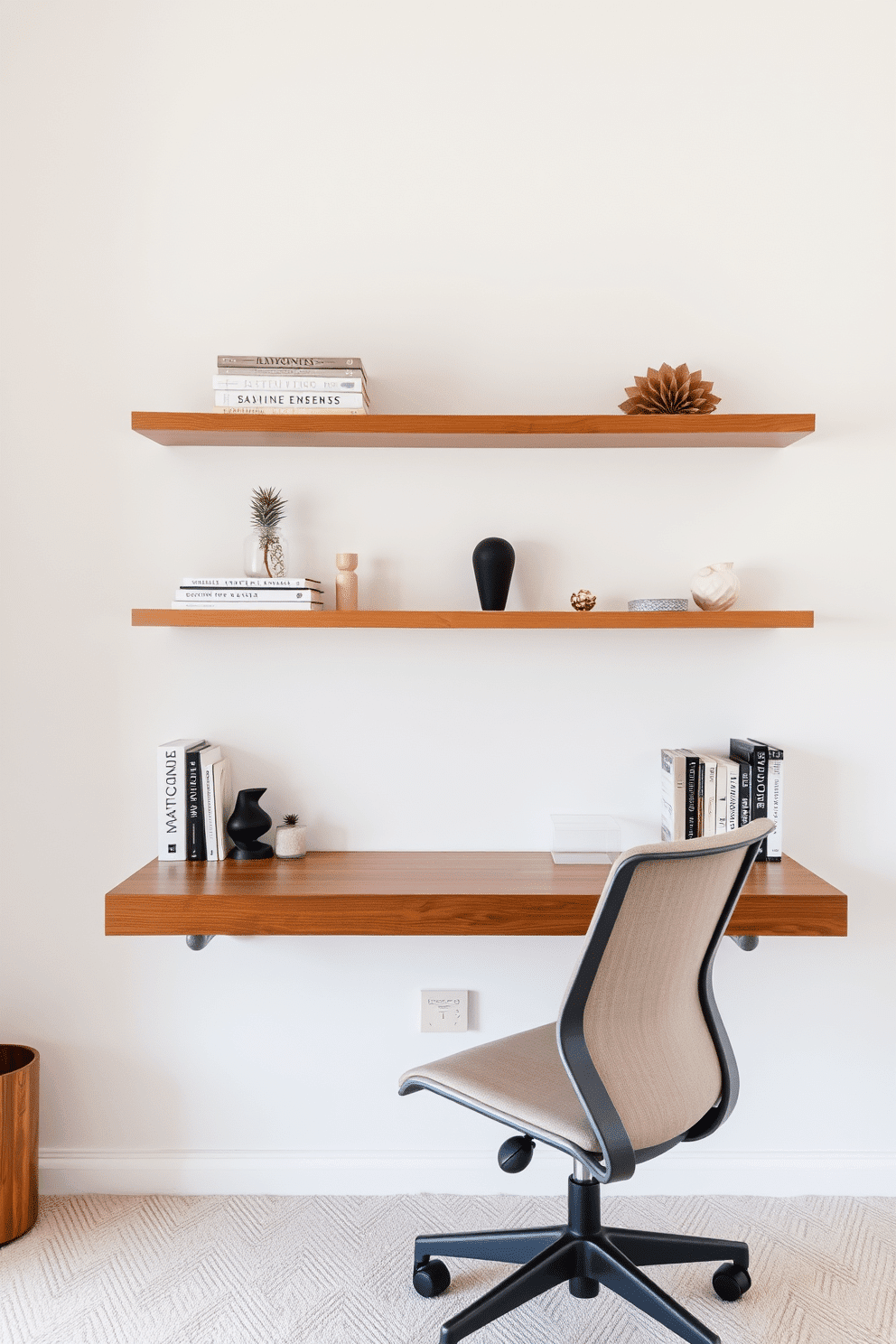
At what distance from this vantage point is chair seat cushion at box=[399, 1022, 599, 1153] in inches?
60.2

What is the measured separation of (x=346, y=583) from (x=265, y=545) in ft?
0.65

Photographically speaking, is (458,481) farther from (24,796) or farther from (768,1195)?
(768,1195)

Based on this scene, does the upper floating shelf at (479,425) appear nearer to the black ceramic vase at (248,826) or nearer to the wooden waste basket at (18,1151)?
the black ceramic vase at (248,826)

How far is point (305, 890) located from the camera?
75.1 inches

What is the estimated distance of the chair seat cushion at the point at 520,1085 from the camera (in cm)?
153

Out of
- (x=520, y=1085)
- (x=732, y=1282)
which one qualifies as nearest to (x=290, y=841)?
(x=520, y=1085)

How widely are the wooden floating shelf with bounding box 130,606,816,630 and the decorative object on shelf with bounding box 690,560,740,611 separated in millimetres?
63

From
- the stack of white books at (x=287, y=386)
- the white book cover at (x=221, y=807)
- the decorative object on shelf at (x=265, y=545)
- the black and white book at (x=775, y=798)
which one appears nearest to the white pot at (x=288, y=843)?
the white book cover at (x=221, y=807)

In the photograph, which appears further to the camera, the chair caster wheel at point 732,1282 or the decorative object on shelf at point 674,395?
the decorative object on shelf at point 674,395

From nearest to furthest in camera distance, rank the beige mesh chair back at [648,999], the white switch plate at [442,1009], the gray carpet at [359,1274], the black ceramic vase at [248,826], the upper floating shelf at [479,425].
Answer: the beige mesh chair back at [648,999], the gray carpet at [359,1274], the upper floating shelf at [479,425], the black ceramic vase at [248,826], the white switch plate at [442,1009]

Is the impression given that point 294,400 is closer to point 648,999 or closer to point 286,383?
point 286,383

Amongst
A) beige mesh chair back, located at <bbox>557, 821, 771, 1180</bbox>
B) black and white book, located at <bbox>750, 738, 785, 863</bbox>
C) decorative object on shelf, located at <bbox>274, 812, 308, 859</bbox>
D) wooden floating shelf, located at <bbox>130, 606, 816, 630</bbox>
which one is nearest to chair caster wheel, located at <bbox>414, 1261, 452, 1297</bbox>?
beige mesh chair back, located at <bbox>557, 821, 771, 1180</bbox>

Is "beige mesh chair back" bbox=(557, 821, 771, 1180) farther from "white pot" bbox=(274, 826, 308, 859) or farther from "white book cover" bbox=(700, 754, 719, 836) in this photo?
"white pot" bbox=(274, 826, 308, 859)

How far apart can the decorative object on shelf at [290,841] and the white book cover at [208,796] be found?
0.14 metres
